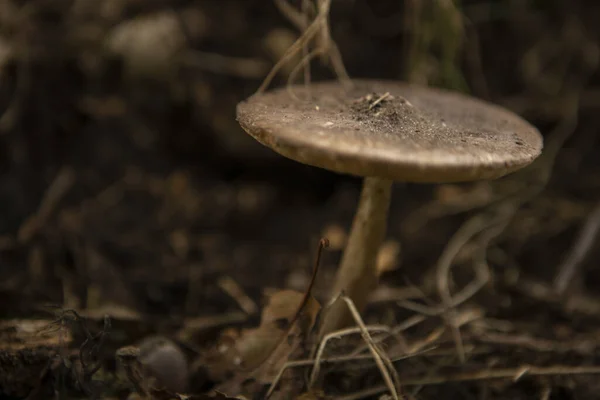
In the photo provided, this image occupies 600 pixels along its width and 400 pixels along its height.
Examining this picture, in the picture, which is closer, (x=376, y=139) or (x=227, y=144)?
(x=376, y=139)

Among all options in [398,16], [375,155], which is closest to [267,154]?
[398,16]

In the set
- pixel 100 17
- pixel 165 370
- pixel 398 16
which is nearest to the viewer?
pixel 165 370

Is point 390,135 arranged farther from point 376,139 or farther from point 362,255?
point 362,255

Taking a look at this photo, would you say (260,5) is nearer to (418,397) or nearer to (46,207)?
(46,207)

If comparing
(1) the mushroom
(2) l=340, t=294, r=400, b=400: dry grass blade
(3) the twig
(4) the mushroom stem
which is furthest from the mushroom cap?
(3) the twig

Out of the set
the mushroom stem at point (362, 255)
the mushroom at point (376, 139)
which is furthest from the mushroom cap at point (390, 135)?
the mushroom stem at point (362, 255)

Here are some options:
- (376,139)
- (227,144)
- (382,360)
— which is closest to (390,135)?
(376,139)

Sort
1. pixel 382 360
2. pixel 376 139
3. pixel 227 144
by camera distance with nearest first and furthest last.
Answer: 1. pixel 376 139
2. pixel 382 360
3. pixel 227 144
